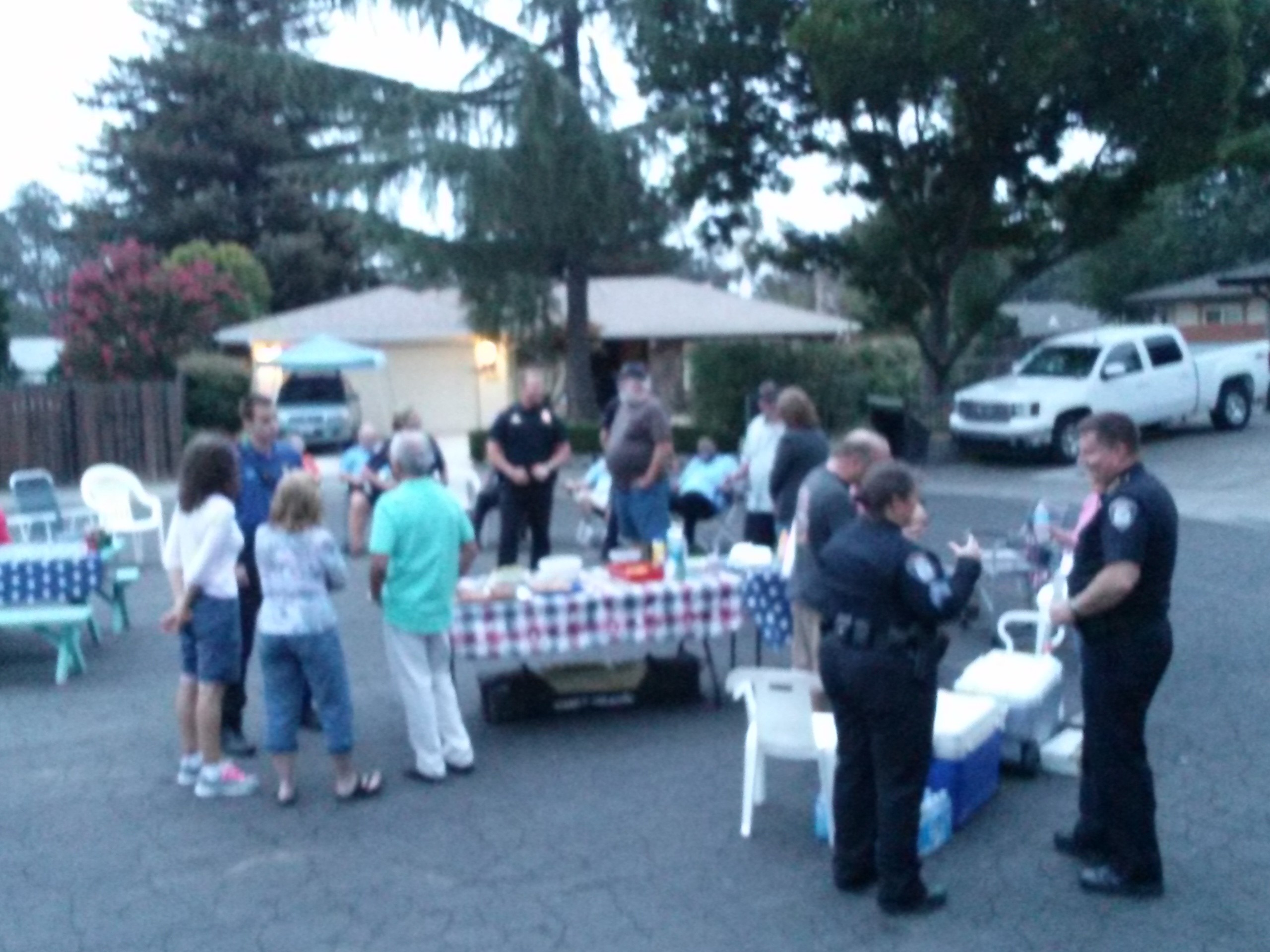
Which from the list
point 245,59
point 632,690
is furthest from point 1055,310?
point 632,690

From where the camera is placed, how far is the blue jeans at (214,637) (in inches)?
282

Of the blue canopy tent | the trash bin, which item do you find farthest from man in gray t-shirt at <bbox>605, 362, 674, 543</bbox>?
the blue canopy tent

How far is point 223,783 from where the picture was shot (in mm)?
7359

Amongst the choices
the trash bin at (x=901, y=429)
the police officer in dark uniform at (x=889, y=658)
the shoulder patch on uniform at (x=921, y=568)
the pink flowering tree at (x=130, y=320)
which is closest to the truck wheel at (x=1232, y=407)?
the trash bin at (x=901, y=429)

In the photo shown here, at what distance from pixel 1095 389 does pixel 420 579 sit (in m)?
16.9

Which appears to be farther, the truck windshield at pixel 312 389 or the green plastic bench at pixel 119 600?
the truck windshield at pixel 312 389

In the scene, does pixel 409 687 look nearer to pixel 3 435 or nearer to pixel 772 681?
pixel 772 681

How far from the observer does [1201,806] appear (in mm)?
6816

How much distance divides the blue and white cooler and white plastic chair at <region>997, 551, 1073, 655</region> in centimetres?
134

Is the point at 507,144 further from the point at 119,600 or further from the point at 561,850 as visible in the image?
the point at 561,850

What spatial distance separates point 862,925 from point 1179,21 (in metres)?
19.7

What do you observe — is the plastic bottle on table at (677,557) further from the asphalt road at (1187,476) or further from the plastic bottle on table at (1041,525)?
the asphalt road at (1187,476)

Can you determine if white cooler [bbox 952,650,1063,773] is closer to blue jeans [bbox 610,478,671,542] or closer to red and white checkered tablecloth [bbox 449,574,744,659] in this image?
red and white checkered tablecloth [bbox 449,574,744,659]

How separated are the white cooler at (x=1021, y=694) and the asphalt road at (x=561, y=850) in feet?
0.51
